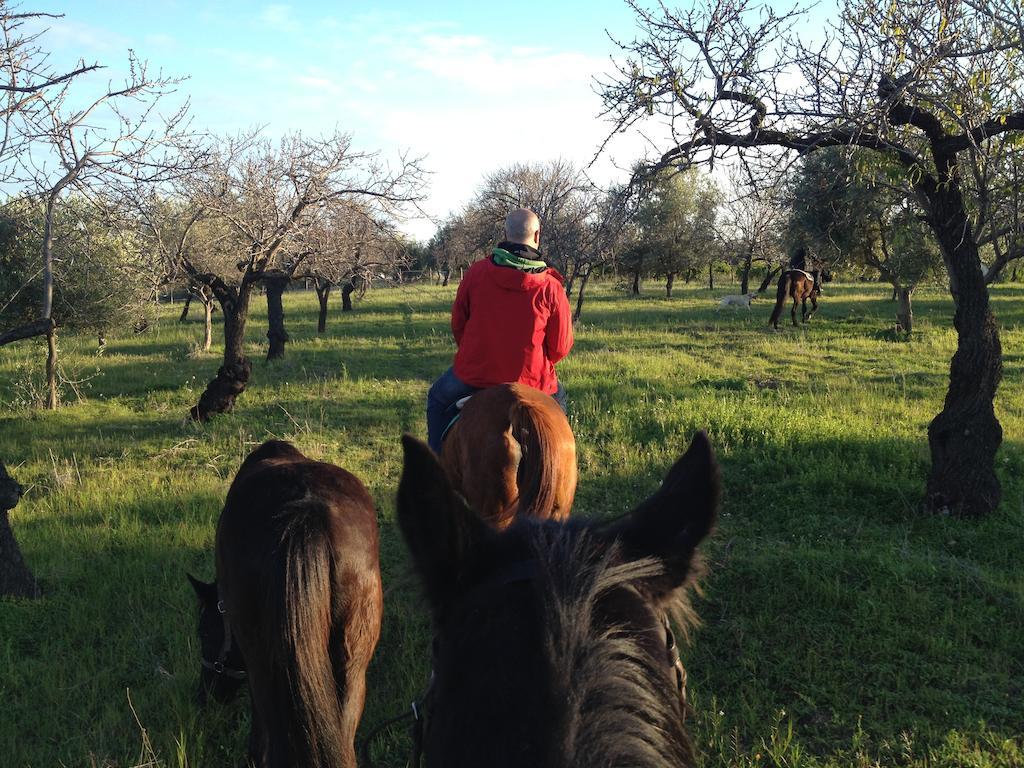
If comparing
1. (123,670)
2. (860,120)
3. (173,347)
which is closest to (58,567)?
(123,670)

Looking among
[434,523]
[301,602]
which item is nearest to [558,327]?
[301,602]

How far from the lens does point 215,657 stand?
3.87 meters

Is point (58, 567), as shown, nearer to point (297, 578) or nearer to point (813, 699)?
point (297, 578)

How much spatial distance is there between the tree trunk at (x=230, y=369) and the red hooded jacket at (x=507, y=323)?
25.5ft

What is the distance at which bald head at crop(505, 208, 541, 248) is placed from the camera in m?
4.39

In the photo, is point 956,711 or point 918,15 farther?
point 918,15

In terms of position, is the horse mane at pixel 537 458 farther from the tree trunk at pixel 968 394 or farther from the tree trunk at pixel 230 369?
the tree trunk at pixel 230 369

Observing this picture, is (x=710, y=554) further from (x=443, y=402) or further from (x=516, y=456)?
(x=516, y=456)

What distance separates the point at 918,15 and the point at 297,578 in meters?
5.74

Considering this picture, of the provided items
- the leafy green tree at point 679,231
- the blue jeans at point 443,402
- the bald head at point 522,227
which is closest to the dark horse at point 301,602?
the blue jeans at point 443,402

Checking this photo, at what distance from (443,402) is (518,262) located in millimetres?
1144

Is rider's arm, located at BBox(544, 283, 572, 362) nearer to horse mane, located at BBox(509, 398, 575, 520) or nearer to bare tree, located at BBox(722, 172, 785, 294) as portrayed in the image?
horse mane, located at BBox(509, 398, 575, 520)

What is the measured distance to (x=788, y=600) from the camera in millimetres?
4957

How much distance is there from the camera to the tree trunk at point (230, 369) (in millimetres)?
11055
